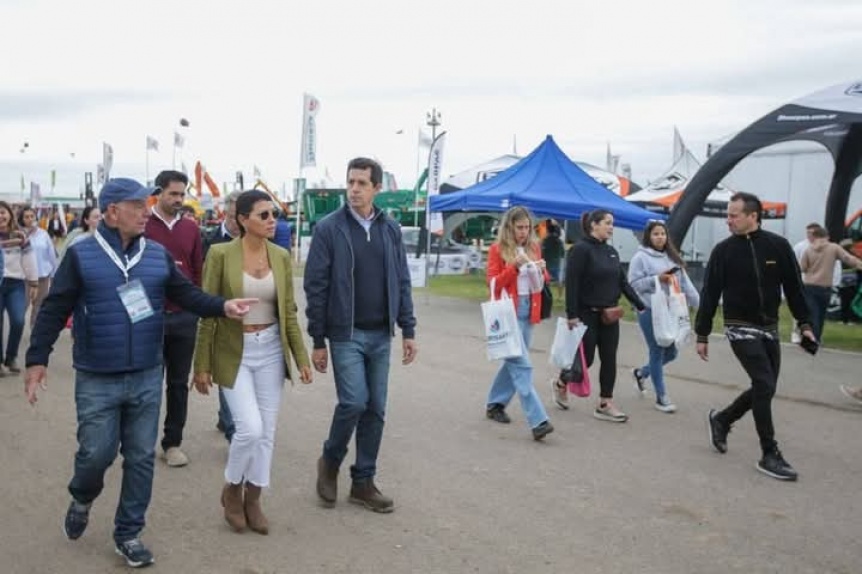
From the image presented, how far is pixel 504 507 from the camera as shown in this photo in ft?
16.0

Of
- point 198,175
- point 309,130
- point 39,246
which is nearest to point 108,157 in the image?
point 198,175

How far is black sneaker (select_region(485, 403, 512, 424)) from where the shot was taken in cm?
698

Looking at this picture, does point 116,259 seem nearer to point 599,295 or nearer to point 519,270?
point 519,270

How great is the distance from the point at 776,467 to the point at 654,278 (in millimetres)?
2437

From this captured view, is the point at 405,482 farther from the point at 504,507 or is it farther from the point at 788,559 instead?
the point at 788,559

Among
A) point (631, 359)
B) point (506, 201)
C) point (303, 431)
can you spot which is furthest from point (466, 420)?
point (506, 201)

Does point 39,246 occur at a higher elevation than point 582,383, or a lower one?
higher

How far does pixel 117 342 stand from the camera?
381cm

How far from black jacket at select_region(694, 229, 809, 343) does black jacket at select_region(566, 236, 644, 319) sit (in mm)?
1245

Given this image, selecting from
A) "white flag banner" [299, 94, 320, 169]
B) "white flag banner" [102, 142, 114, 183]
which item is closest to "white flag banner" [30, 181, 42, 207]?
"white flag banner" [102, 142, 114, 183]

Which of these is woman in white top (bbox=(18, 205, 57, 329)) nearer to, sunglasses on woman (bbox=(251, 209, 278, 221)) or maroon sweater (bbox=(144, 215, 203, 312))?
maroon sweater (bbox=(144, 215, 203, 312))

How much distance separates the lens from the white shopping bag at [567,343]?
703 cm

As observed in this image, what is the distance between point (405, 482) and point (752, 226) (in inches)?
117

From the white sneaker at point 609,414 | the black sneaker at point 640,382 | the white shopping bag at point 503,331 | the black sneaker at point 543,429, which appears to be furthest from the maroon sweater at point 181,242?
the black sneaker at point 640,382
